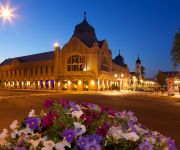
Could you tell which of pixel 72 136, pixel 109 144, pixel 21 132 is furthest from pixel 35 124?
pixel 109 144

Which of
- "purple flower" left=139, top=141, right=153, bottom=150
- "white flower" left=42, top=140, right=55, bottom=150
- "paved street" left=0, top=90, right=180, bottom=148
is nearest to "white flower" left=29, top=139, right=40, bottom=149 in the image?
"white flower" left=42, top=140, right=55, bottom=150

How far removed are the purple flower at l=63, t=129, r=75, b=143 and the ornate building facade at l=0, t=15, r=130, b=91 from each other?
6246 centimetres

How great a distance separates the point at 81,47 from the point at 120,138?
6955 cm

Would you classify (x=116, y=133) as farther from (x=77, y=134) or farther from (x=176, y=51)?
(x=176, y=51)

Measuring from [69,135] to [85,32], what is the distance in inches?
2984

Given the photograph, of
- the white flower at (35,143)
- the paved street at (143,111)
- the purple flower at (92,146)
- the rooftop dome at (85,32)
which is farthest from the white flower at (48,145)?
the rooftop dome at (85,32)

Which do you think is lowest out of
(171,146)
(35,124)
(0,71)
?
(171,146)

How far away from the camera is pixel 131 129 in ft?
11.9

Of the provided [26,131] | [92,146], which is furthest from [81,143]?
[26,131]

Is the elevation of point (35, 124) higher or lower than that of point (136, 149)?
higher

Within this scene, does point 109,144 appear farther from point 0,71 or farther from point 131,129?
point 0,71

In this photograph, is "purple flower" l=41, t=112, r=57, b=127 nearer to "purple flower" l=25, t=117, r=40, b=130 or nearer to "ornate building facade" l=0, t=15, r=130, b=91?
"purple flower" l=25, t=117, r=40, b=130

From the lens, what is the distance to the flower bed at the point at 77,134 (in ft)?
10.3

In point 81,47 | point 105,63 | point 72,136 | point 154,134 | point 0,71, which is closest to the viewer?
point 72,136
